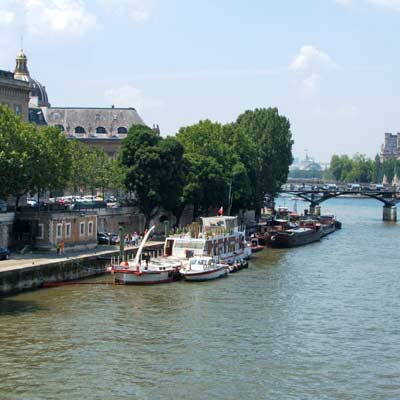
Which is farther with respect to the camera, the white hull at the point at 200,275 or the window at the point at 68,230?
the window at the point at 68,230

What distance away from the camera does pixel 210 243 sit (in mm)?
71125

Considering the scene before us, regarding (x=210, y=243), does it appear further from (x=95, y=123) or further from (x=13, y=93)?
(x=95, y=123)

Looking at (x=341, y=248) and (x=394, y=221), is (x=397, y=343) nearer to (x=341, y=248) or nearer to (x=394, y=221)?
(x=341, y=248)

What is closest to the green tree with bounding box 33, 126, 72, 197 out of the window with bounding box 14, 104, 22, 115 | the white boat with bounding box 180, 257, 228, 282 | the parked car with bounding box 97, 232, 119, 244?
the parked car with bounding box 97, 232, 119, 244

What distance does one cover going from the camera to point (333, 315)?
172ft

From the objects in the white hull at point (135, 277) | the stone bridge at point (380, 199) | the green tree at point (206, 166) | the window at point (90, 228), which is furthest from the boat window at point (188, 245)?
the stone bridge at point (380, 199)

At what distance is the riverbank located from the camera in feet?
182

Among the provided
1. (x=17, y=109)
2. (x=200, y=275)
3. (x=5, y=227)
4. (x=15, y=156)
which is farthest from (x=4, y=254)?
(x=17, y=109)

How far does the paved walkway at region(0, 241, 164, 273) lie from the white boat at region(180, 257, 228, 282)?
6.97 m

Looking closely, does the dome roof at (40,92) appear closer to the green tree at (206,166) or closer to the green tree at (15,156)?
the green tree at (206,166)

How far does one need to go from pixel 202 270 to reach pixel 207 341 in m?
20.1

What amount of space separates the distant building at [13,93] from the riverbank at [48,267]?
76.5ft

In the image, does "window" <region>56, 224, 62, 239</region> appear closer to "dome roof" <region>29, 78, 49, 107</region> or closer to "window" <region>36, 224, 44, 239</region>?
"window" <region>36, 224, 44, 239</region>

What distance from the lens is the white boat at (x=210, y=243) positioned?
→ 69.8m
